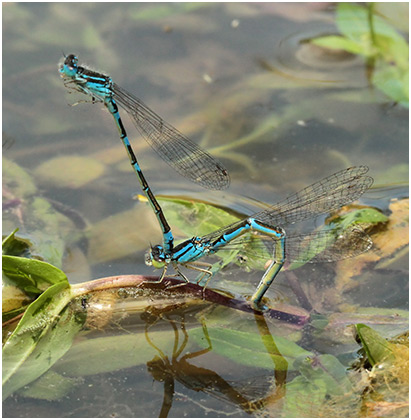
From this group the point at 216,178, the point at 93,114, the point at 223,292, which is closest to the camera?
the point at 223,292

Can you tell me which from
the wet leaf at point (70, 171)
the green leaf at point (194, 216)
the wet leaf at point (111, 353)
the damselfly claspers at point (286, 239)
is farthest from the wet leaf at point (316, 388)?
the wet leaf at point (70, 171)

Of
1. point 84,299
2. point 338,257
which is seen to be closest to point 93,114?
point 84,299

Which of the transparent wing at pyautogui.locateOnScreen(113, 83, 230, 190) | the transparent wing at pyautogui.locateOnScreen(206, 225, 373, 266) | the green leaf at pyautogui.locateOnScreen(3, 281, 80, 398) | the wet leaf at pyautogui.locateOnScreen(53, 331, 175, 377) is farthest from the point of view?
the transparent wing at pyautogui.locateOnScreen(113, 83, 230, 190)

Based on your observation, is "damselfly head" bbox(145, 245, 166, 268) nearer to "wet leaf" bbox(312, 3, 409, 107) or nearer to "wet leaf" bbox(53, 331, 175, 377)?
"wet leaf" bbox(53, 331, 175, 377)

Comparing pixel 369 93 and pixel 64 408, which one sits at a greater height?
pixel 369 93

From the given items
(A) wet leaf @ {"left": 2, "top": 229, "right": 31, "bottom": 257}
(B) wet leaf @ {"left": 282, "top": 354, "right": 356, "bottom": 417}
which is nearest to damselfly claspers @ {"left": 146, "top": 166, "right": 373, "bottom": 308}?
(B) wet leaf @ {"left": 282, "top": 354, "right": 356, "bottom": 417}

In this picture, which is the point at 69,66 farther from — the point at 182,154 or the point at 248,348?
the point at 248,348

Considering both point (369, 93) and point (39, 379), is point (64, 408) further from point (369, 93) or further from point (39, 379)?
point (369, 93)
